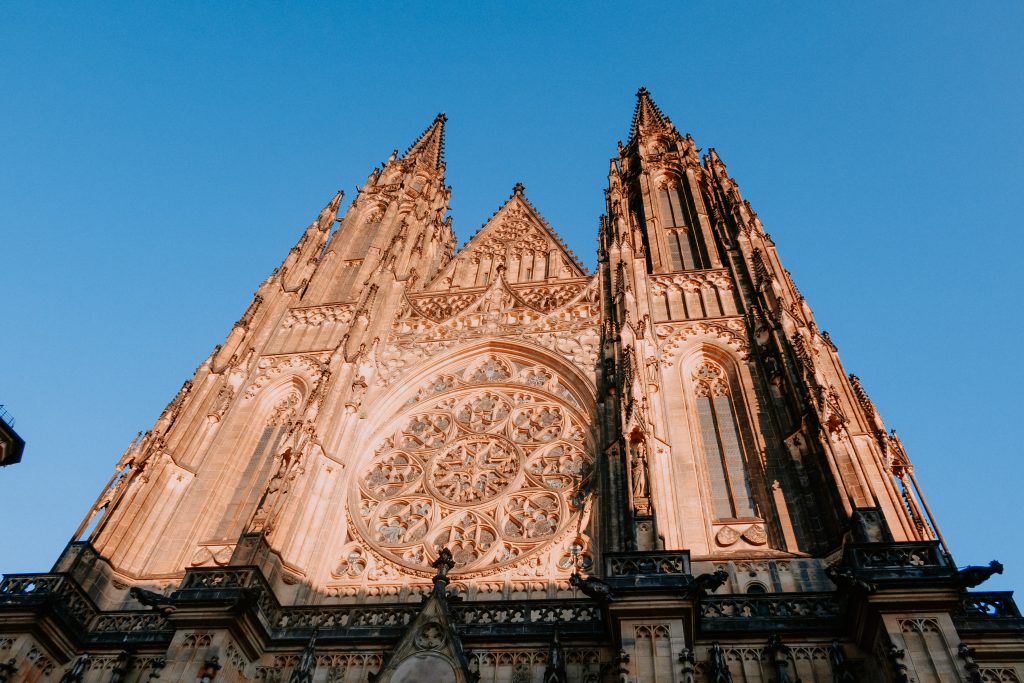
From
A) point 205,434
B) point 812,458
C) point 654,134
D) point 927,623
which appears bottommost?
point 927,623

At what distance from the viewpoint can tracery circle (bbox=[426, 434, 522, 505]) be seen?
15867 mm

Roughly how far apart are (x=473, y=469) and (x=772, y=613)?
6.82 metres

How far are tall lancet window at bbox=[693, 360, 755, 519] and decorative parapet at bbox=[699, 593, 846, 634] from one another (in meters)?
2.70

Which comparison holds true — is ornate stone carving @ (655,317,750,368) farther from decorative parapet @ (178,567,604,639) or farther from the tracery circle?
decorative parapet @ (178,567,604,639)

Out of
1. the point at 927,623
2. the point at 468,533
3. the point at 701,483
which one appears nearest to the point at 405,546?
the point at 468,533

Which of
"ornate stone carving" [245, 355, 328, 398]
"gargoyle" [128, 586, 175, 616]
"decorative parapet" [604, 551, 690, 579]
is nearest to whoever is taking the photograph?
"decorative parapet" [604, 551, 690, 579]

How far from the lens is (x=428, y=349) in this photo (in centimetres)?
1984

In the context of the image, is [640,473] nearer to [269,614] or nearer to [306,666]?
[306,666]

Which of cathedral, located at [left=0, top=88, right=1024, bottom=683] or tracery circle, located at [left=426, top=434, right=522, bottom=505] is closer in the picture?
cathedral, located at [left=0, top=88, right=1024, bottom=683]

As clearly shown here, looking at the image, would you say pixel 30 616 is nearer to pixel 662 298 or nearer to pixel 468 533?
pixel 468 533

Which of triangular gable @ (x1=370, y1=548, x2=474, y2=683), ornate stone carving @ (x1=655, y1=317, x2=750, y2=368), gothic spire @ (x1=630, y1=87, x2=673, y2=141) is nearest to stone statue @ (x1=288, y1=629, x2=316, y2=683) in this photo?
triangular gable @ (x1=370, y1=548, x2=474, y2=683)

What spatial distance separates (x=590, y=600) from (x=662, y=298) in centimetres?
980

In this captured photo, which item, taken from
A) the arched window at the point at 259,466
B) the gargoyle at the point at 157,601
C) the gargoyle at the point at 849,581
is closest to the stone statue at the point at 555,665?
the gargoyle at the point at 849,581

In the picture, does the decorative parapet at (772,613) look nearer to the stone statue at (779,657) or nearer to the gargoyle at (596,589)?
the stone statue at (779,657)
